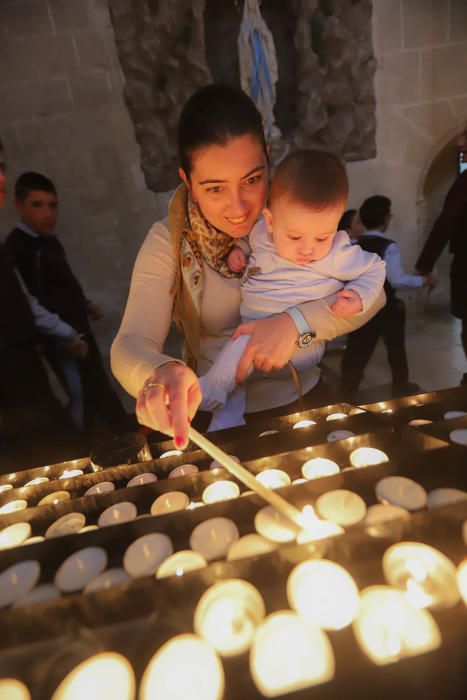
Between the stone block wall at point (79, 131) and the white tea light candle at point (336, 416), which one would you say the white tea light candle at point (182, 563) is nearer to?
the white tea light candle at point (336, 416)

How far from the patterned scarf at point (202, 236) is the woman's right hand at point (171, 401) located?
497 mm

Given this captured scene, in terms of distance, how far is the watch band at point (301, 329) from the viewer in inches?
46.9

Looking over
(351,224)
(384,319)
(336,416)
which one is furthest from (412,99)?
(336,416)

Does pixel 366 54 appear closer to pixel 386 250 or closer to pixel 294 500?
pixel 386 250

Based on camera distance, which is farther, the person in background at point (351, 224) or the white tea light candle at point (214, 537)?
the person in background at point (351, 224)

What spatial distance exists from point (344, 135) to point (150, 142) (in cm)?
218

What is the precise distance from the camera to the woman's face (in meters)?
1.04

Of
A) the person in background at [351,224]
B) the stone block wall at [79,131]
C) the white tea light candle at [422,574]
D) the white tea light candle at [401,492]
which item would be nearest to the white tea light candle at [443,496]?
the white tea light candle at [401,492]

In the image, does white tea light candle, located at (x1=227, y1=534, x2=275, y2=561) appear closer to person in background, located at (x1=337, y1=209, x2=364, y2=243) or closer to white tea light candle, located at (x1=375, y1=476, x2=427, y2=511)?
white tea light candle, located at (x1=375, y1=476, x2=427, y2=511)

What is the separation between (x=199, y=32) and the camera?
3707 millimetres

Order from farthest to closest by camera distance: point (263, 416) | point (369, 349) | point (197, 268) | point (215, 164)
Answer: point (369, 349), point (263, 416), point (197, 268), point (215, 164)

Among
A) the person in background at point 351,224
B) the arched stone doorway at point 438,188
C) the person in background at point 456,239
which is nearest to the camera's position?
the person in background at point 456,239

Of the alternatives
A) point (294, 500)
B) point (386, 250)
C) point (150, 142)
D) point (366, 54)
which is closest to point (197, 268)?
point (294, 500)

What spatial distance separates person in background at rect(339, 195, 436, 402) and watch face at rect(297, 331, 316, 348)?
6.17ft
